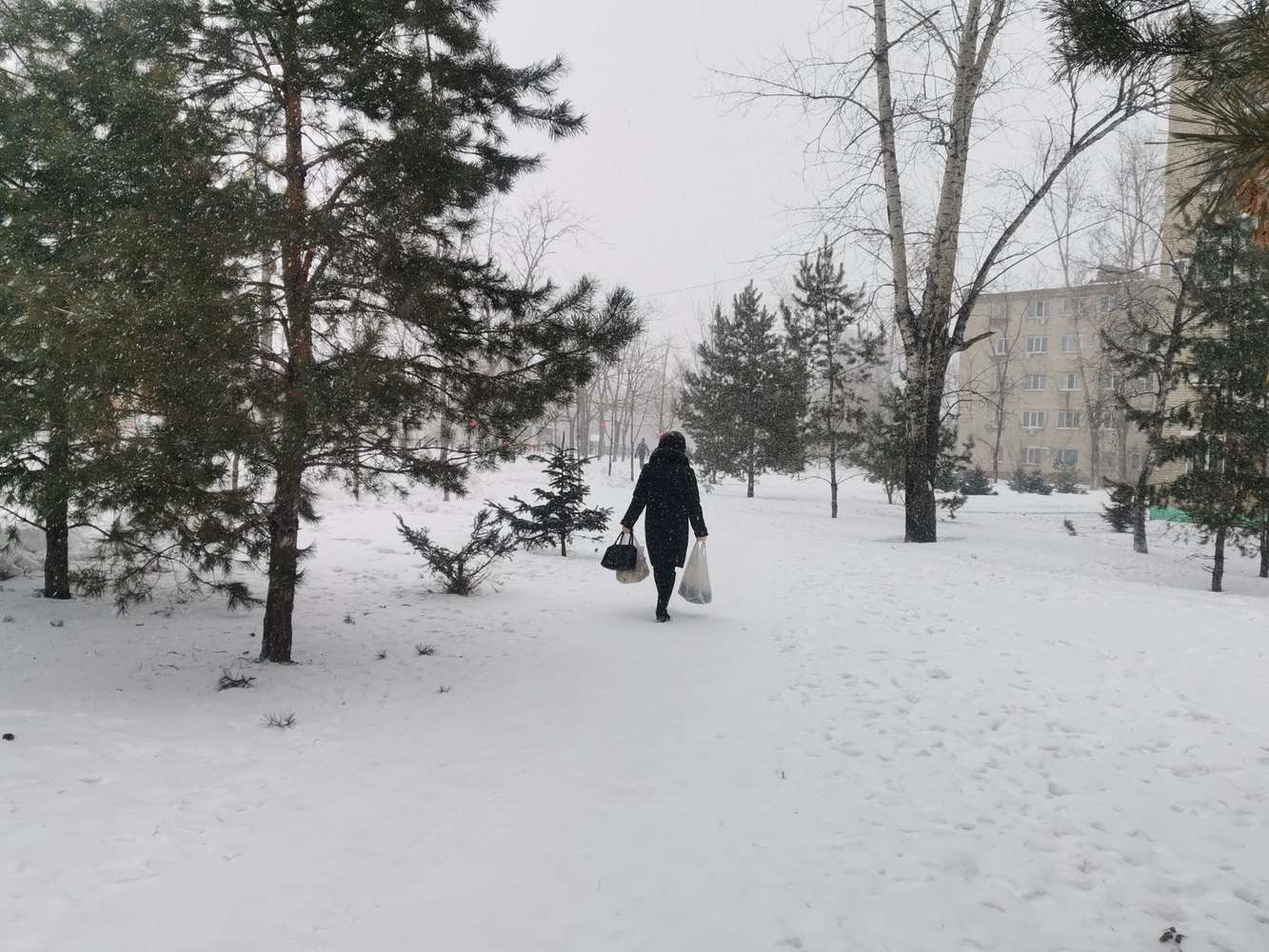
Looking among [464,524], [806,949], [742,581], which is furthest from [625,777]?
[464,524]

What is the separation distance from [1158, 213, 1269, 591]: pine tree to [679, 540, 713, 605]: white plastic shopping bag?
9608mm

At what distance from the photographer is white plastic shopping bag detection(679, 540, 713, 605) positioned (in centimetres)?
720

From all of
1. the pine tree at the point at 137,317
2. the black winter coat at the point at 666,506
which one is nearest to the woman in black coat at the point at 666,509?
the black winter coat at the point at 666,506

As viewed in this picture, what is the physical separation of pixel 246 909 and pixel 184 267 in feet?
11.1

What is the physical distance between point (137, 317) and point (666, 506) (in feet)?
15.4

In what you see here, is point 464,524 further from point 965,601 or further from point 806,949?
point 806,949

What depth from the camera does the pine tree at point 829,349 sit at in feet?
76.3

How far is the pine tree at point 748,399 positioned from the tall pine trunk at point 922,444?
12840 mm

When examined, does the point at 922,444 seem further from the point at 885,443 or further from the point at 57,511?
the point at 57,511

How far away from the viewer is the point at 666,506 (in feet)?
24.1

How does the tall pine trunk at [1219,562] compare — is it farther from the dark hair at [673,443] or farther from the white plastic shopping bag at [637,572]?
the white plastic shopping bag at [637,572]

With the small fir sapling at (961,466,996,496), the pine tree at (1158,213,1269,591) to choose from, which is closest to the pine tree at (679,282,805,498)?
the small fir sapling at (961,466,996,496)

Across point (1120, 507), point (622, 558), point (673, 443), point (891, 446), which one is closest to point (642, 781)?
point (622, 558)

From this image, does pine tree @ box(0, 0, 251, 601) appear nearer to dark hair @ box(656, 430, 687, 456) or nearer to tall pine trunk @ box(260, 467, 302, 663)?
tall pine trunk @ box(260, 467, 302, 663)
